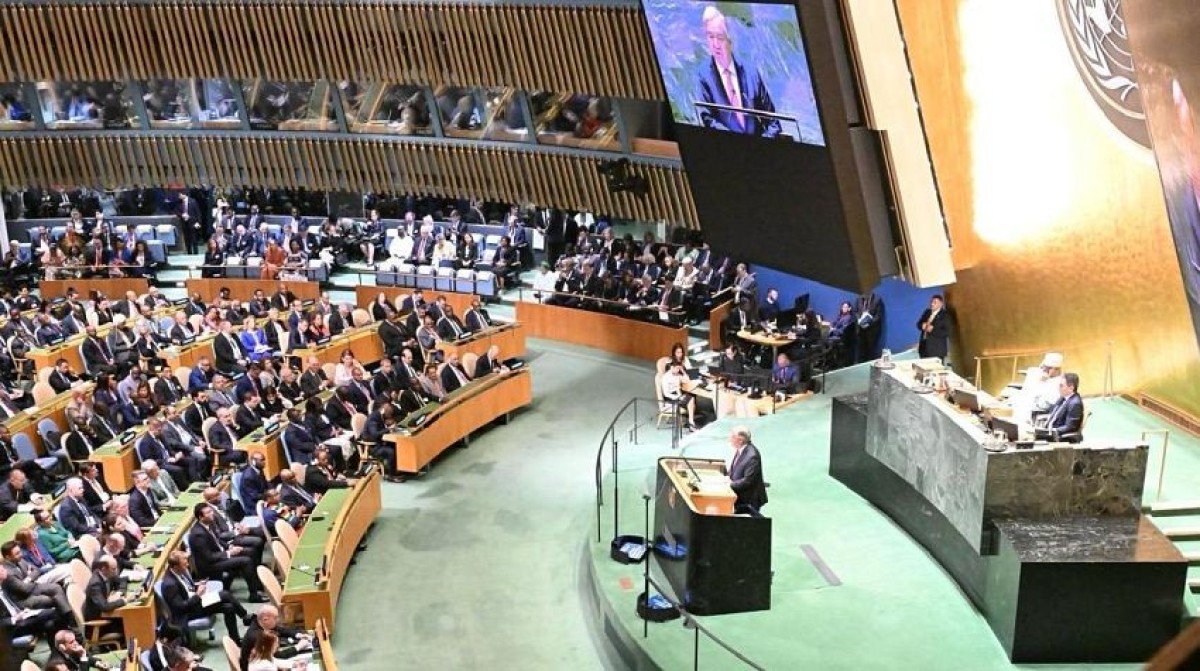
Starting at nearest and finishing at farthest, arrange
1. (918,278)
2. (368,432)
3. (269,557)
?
(918,278)
(269,557)
(368,432)

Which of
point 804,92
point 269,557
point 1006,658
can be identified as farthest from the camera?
point 269,557

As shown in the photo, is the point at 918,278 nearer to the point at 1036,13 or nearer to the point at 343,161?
the point at 1036,13

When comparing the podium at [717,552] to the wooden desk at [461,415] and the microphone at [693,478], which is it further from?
the wooden desk at [461,415]

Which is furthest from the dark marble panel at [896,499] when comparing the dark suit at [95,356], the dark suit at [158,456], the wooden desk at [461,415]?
the dark suit at [95,356]

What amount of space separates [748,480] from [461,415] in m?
6.21

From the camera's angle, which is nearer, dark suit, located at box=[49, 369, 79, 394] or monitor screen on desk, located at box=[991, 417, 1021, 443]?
monitor screen on desk, located at box=[991, 417, 1021, 443]

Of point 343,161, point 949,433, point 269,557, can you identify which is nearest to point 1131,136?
point 949,433

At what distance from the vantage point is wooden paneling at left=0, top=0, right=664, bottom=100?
60.0ft

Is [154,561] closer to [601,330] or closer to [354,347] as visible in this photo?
[354,347]

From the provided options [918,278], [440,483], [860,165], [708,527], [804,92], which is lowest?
[440,483]

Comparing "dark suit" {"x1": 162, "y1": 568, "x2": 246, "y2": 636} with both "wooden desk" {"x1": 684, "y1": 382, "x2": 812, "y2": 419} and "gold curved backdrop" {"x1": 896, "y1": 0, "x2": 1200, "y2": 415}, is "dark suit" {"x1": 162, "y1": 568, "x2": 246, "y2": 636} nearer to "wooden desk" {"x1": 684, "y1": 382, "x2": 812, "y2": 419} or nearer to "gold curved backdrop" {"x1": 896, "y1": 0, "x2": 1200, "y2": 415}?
"wooden desk" {"x1": 684, "y1": 382, "x2": 812, "y2": 419}

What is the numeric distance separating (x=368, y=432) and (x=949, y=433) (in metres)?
7.13

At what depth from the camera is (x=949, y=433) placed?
9.84 meters

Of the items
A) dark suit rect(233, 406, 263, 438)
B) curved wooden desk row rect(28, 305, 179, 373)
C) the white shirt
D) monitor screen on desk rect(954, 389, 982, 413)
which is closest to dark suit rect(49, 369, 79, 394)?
curved wooden desk row rect(28, 305, 179, 373)
